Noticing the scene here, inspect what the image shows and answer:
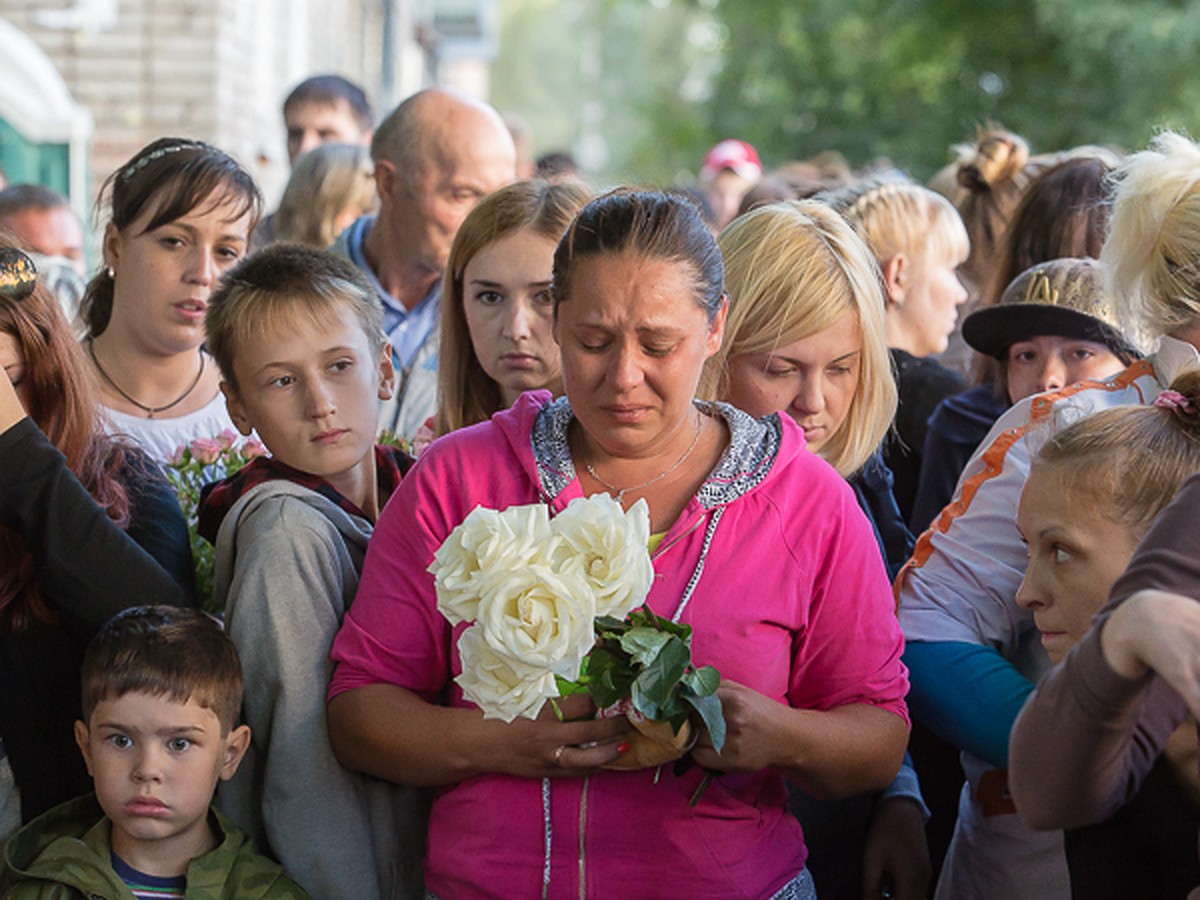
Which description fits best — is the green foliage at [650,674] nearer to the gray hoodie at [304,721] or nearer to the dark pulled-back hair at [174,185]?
the gray hoodie at [304,721]

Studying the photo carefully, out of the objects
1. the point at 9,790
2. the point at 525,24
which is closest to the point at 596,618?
the point at 9,790

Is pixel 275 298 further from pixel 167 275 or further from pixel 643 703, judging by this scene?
pixel 643 703

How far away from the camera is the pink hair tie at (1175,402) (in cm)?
253

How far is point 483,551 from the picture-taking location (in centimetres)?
223

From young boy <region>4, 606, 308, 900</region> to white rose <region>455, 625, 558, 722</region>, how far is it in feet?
2.48

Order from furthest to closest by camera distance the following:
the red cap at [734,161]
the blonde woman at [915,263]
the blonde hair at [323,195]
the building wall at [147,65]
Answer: the building wall at [147,65]
the red cap at [734,161]
the blonde hair at [323,195]
the blonde woman at [915,263]

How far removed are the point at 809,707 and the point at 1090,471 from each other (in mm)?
669

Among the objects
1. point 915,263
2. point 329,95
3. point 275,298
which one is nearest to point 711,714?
point 275,298

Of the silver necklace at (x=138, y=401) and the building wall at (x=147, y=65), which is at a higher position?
the building wall at (x=147, y=65)

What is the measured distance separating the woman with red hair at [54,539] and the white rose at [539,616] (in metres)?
1.07

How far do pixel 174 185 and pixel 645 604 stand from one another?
2.24 meters

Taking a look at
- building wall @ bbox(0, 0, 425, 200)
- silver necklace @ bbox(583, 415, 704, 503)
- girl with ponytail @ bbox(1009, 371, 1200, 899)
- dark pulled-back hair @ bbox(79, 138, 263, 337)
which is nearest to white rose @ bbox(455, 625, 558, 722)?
silver necklace @ bbox(583, 415, 704, 503)

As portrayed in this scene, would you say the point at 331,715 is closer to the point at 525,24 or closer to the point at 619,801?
the point at 619,801

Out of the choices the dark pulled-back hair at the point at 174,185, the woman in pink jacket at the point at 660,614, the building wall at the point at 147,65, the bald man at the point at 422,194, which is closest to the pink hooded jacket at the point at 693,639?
the woman in pink jacket at the point at 660,614
